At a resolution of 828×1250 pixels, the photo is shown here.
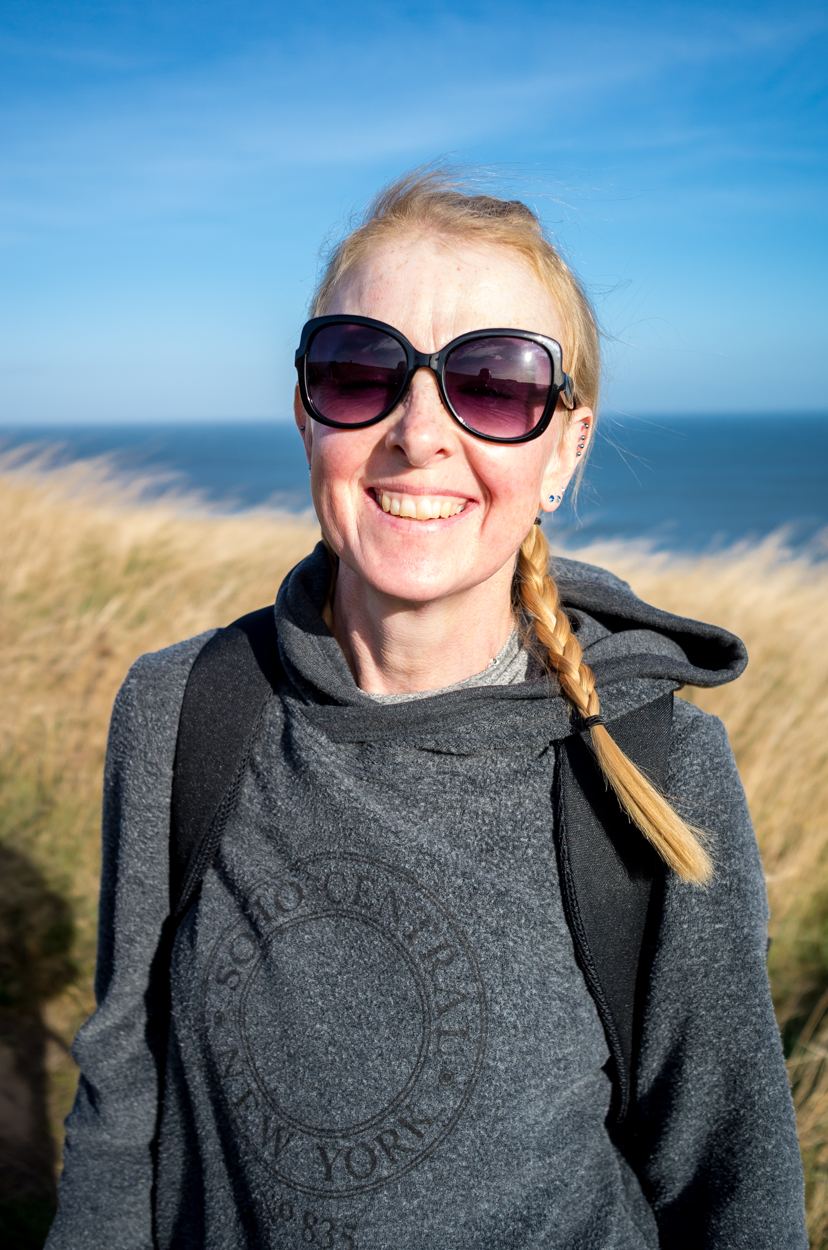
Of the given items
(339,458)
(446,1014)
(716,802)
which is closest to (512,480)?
(339,458)

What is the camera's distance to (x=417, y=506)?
59.1 inches

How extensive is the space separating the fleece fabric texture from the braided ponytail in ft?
0.19

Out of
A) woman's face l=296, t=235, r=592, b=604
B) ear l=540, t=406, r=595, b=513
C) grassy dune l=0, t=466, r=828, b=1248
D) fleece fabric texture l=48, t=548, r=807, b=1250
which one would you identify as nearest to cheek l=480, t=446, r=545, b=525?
woman's face l=296, t=235, r=592, b=604

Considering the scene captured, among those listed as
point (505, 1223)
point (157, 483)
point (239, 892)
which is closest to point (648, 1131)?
point (505, 1223)

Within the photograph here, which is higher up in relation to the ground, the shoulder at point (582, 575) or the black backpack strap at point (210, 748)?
the shoulder at point (582, 575)

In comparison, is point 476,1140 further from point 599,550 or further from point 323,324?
point 599,550

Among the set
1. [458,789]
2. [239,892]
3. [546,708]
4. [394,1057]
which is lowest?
[394,1057]

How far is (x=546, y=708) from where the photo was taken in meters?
1.52

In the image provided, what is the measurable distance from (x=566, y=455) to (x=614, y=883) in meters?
0.87

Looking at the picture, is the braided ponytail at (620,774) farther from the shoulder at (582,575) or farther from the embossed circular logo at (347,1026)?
the embossed circular logo at (347,1026)

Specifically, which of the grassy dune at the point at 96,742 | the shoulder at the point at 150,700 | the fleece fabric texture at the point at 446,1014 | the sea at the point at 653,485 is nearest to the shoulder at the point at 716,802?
the fleece fabric texture at the point at 446,1014

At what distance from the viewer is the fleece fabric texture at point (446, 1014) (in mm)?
1365

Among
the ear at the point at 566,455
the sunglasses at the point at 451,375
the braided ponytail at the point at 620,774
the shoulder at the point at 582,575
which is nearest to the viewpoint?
the braided ponytail at the point at 620,774

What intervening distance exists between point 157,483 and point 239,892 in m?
6.95
